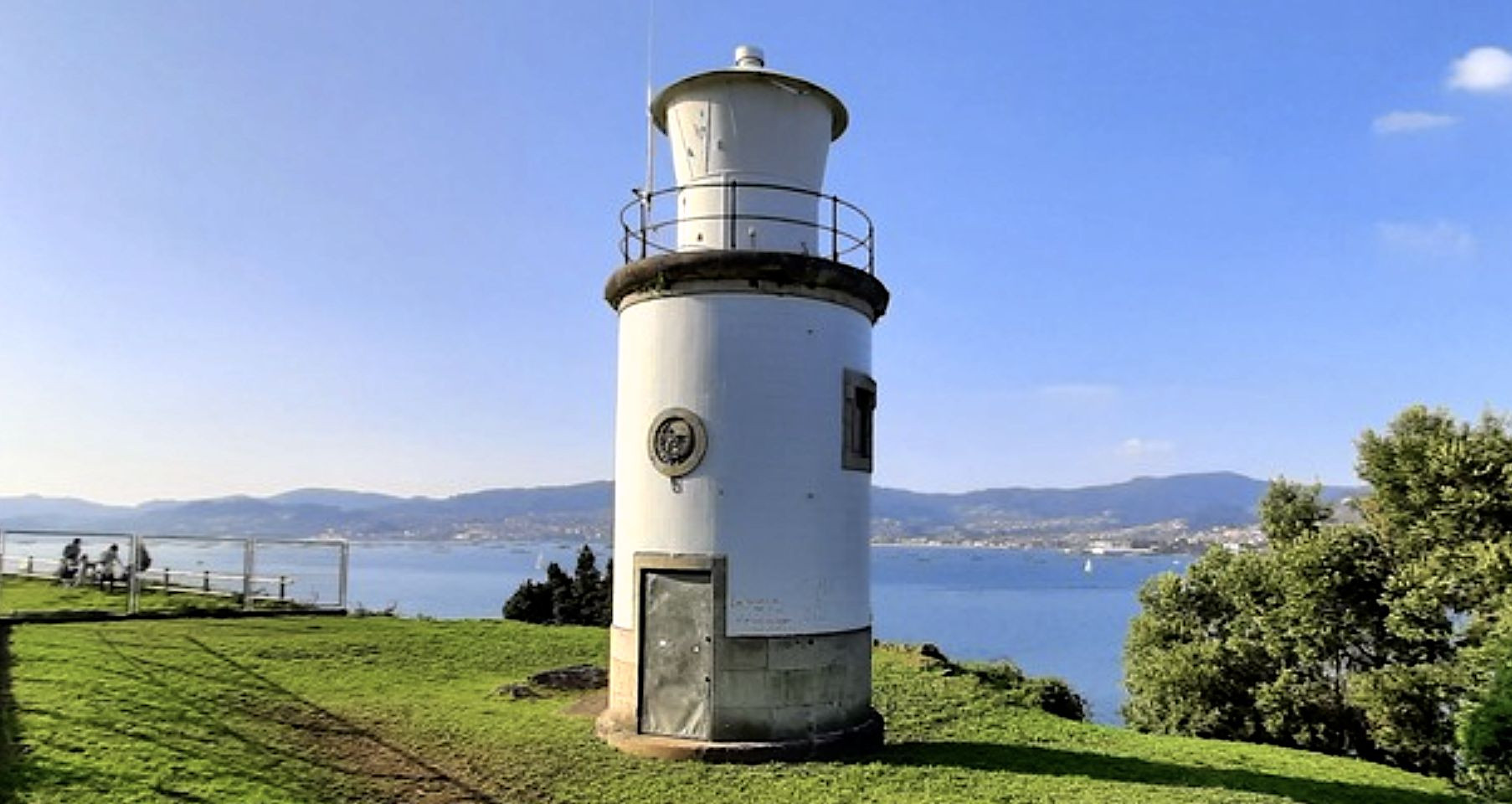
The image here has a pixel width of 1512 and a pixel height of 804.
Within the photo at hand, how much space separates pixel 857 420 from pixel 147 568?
65.5ft

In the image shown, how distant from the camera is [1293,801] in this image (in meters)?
12.1

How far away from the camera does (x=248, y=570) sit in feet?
73.8

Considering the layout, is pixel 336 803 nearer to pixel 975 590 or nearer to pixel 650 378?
pixel 650 378

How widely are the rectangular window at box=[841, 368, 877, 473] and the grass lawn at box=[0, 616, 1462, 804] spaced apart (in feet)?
13.0

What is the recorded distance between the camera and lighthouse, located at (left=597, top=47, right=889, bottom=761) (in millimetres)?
12984

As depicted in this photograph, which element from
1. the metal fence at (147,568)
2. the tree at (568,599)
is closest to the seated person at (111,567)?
the metal fence at (147,568)

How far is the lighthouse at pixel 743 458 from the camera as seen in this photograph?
13.0 meters

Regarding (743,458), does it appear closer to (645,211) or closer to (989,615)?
(645,211)

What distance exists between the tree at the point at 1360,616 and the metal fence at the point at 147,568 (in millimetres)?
20221

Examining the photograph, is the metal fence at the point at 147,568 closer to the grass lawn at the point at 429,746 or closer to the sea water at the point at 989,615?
the grass lawn at the point at 429,746

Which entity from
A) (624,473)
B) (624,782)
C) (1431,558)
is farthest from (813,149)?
(1431,558)

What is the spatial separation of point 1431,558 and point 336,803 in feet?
65.5

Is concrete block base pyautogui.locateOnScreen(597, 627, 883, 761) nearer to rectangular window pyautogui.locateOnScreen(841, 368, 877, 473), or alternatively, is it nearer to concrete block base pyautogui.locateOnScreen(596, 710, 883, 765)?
concrete block base pyautogui.locateOnScreen(596, 710, 883, 765)

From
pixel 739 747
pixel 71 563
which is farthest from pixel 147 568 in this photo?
pixel 739 747
